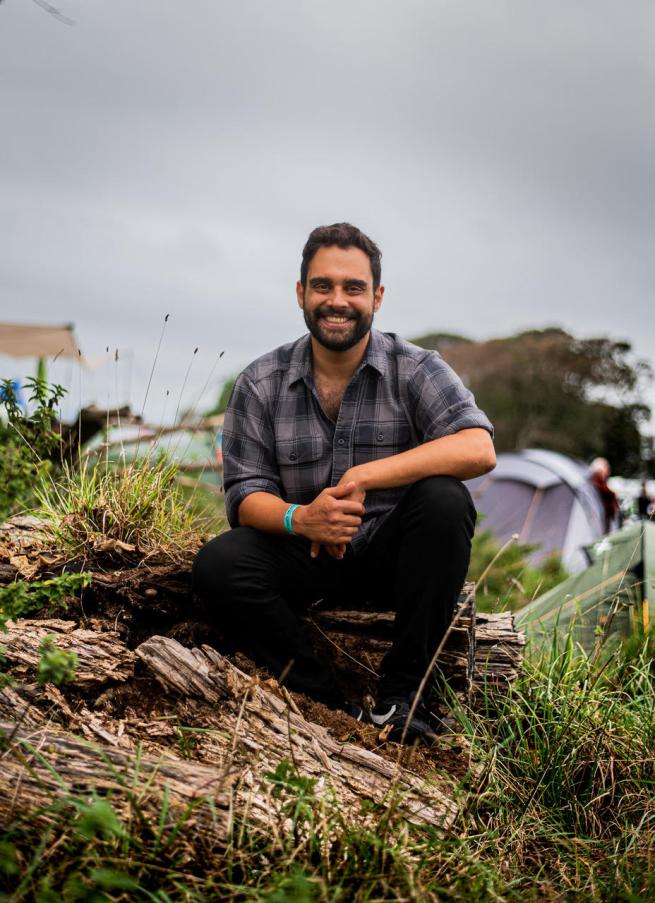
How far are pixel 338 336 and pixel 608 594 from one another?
276cm

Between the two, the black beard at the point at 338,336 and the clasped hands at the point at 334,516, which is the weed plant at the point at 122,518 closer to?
the clasped hands at the point at 334,516

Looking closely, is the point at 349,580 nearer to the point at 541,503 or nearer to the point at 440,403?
the point at 440,403

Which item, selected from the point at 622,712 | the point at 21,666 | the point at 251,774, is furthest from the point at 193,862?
the point at 622,712

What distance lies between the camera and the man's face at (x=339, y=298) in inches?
125

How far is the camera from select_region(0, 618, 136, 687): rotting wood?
103 inches

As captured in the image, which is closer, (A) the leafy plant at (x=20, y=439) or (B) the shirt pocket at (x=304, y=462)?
(A) the leafy plant at (x=20, y=439)

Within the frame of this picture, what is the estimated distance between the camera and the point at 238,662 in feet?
9.41

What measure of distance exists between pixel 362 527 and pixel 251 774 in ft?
Answer: 3.84

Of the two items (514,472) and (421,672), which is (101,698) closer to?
(421,672)

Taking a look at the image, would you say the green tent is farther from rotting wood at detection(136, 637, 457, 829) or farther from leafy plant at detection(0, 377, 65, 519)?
leafy plant at detection(0, 377, 65, 519)

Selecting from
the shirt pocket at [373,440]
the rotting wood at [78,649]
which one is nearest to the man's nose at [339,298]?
the shirt pocket at [373,440]

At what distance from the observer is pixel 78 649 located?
2699 millimetres

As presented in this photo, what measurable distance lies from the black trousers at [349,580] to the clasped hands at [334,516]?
194 mm

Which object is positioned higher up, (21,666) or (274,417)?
(274,417)
